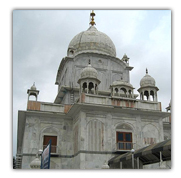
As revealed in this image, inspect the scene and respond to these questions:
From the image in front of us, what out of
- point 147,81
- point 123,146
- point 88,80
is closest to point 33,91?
point 88,80

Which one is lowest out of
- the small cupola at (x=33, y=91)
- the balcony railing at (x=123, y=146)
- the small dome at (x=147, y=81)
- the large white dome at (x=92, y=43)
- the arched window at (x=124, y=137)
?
the balcony railing at (x=123, y=146)

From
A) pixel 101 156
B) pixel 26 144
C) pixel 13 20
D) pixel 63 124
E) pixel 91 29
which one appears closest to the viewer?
pixel 13 20

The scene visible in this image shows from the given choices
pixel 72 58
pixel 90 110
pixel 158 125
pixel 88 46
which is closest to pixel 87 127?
pixel 90 110

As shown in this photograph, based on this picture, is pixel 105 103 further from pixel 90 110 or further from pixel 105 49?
pixel 105 49

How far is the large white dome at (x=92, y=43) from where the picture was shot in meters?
30.9

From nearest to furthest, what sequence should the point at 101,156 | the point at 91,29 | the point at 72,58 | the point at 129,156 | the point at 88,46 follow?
the point at 129,156 → the point at 101,156 → the point at 72,58 → the point at 88,46 → the point at 91,29

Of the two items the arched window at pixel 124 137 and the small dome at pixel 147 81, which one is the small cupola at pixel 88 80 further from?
the small dome at pixel 147 81

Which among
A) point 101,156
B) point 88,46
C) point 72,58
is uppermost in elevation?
point 88,46

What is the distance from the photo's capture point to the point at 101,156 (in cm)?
1989

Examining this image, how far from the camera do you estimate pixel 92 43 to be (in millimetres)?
31266

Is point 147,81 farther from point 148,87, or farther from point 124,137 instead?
point 124,137

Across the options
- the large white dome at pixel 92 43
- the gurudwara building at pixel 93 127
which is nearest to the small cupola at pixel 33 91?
the gurudwara building at pixel 93 127

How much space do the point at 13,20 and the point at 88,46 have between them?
19.3 meters

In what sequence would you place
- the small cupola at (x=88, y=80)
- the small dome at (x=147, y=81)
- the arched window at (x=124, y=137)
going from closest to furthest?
the arched window at (x=124, y=137)
the small cupola at (x=88, y=80)
the small dome at (x=147, y=81)
